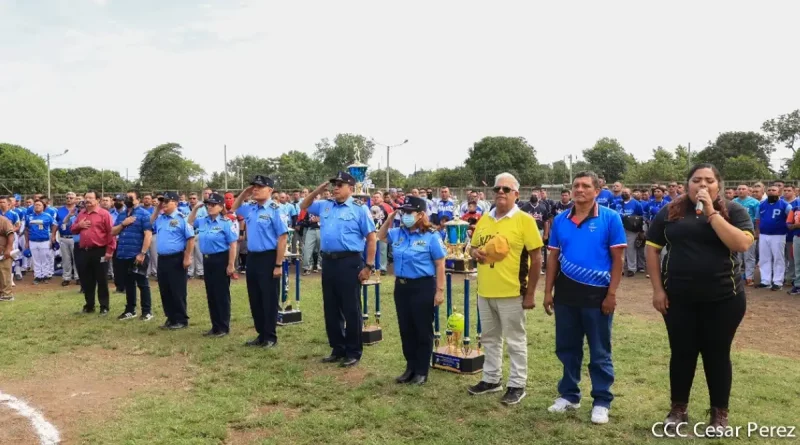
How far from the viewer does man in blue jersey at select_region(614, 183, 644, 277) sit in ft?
46.3

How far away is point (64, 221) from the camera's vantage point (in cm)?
1414

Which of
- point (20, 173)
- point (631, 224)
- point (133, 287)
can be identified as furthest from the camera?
point (20, 173)

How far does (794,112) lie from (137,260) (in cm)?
6123

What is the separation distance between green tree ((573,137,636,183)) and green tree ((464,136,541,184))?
9.15m

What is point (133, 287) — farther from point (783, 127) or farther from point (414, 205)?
point (783, 127)

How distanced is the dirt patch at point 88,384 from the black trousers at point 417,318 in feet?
7.84

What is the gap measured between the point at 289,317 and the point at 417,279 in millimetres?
3793

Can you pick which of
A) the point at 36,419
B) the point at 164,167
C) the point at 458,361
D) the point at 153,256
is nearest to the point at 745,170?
the point at 153,256

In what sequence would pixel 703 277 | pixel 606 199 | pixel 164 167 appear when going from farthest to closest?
pixel 164 167, pixel 606 199, pixel 703 277

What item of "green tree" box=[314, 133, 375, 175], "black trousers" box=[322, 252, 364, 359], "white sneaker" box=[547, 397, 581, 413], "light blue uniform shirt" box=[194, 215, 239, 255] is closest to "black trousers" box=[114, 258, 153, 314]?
"light blue uniform shirt" box=[194, 215, 239, 255]

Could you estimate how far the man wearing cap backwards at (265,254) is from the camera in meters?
7.79

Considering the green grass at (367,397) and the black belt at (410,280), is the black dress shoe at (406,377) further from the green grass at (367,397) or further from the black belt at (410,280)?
the black belt at (410,280)

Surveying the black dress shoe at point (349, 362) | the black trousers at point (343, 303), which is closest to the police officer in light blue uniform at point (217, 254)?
the black trousers at point (343, 303)

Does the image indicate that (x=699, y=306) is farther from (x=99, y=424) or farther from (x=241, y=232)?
(x=241, y=232)
